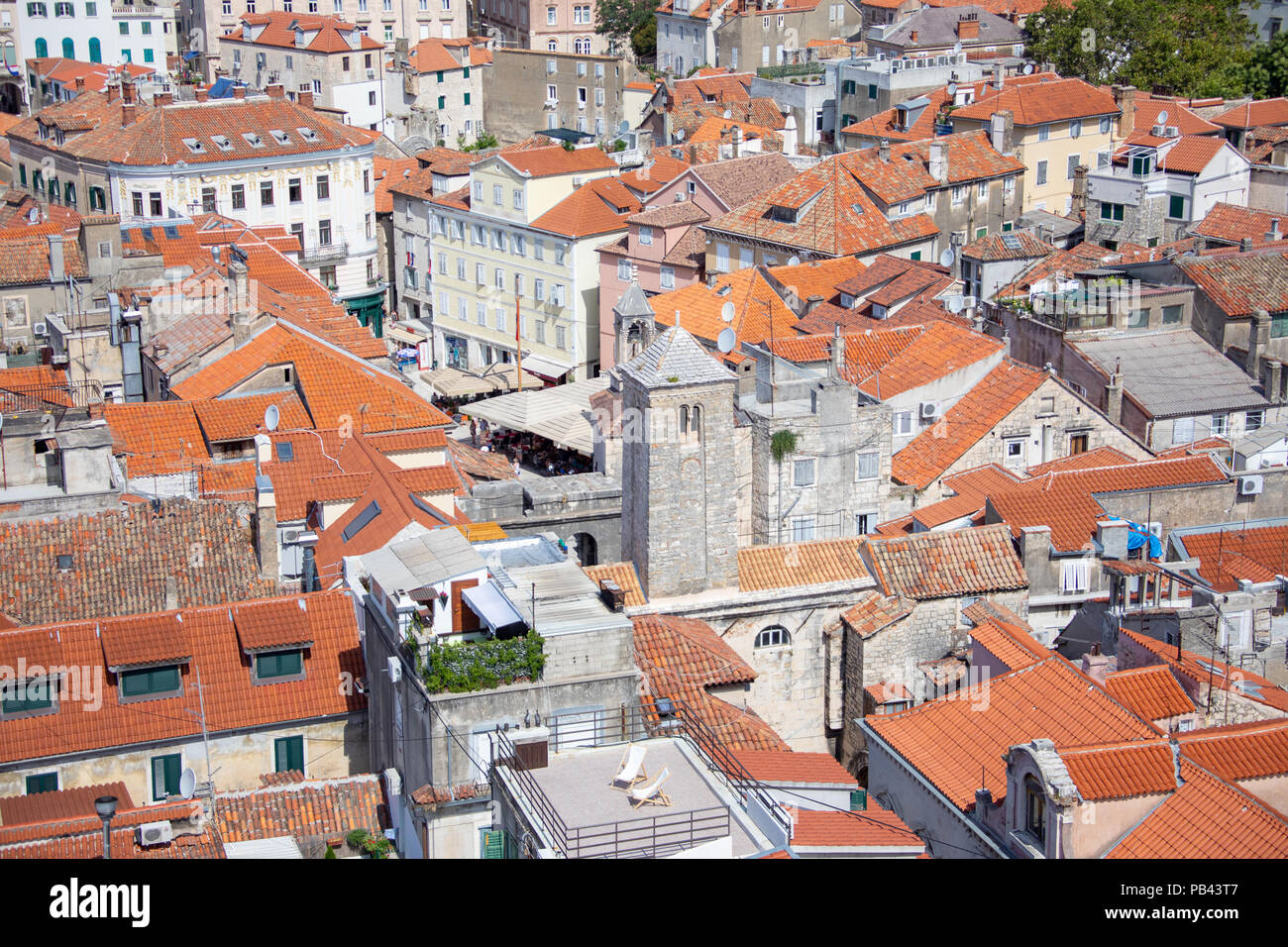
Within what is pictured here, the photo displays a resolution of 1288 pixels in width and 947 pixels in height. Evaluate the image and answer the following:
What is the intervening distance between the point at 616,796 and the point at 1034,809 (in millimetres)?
5567

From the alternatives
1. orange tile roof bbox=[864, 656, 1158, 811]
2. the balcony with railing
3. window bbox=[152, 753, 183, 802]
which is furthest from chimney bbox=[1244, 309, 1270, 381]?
window bbox=[152, 753, 183, 802]

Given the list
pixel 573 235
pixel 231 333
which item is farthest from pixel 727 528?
pixel 573 235

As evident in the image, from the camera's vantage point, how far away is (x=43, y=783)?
81.7 ft

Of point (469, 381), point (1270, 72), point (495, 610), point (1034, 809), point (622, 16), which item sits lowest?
point (469, 381)

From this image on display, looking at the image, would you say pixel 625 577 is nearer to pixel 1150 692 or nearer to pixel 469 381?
pixel 1150 692

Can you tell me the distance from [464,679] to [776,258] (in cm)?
4068

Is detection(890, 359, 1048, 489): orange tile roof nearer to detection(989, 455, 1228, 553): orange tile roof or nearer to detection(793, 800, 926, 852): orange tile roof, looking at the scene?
detection(989, 455, 1228, 553): orange tile roof

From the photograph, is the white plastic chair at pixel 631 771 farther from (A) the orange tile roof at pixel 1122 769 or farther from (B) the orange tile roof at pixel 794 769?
(A) the orange tile roof at pixel 1122 769

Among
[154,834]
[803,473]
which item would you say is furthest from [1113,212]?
[154,834]

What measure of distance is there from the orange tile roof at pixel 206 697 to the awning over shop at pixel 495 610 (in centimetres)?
503

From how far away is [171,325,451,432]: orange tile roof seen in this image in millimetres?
39375

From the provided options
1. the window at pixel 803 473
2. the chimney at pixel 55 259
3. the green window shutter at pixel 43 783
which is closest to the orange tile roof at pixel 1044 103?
the window at pixel 803 473

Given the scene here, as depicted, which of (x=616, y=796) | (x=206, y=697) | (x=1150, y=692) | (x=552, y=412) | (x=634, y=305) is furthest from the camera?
(x=552, y=412)

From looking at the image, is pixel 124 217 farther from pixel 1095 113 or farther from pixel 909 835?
pixel 909 835
